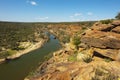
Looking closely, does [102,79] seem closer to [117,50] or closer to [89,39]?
[117,50]

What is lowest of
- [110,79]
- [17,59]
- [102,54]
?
[17,59]

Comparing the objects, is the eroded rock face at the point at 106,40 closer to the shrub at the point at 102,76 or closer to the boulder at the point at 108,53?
the boulder at the point at 108,53

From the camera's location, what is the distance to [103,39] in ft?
102

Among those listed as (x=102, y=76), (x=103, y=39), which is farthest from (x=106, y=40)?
(x=102, y=76)

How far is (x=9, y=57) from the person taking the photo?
69062 mm

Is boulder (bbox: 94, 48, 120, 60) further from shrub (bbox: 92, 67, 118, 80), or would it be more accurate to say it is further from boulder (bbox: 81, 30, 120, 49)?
shrub (bbox: 92, 67, 118, 80)

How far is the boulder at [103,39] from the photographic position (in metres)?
29.3

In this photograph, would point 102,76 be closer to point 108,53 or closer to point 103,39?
point 108,53

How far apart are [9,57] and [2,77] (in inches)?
790

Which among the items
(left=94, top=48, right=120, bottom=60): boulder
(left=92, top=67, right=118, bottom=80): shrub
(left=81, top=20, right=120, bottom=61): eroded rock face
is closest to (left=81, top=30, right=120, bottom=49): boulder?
(left=81, top=20, right=120, bottom=61): eroded rock face

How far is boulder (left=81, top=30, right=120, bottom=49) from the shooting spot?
1152 inches

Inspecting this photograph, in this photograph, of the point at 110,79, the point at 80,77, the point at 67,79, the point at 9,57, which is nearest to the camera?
the point at 110,79

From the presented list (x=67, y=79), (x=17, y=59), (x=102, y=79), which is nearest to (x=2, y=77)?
(x=17, y=59)

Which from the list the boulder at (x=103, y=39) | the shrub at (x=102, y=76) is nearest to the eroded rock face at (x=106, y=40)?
the boulder at (x=103, y=39)
